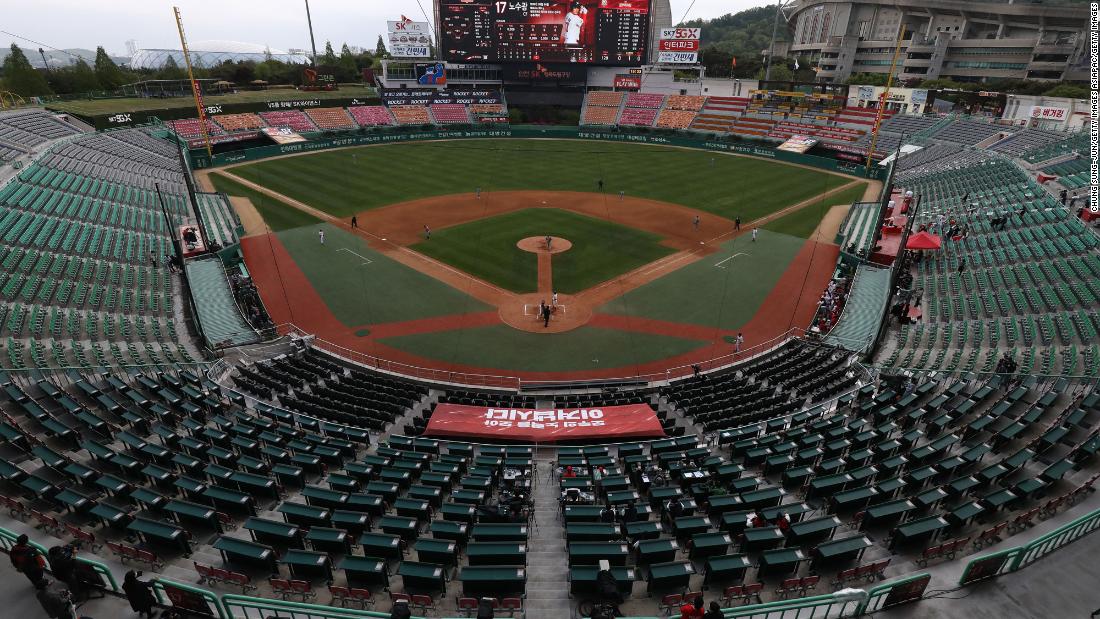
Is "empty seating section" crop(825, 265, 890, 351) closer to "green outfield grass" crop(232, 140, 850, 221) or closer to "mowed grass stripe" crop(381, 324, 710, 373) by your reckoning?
"mowed grass stripe" crop(381, 324, 710, 373)

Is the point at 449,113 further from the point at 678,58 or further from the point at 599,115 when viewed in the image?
the point at 678,58

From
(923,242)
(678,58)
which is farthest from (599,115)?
(923,242)

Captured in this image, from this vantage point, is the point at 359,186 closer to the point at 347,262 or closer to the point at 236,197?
the point at 236,197

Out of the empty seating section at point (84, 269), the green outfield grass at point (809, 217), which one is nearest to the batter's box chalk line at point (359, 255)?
the empty seating section at point (84, 269)

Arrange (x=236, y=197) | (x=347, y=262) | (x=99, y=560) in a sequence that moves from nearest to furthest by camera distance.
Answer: (x=99, y=560) < (x=347, y=262) < (x=236, y=197)

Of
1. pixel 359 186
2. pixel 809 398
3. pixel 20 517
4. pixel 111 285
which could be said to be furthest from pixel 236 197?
pixel 809 398

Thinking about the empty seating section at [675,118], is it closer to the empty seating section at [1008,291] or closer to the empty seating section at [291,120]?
the empty seating section at [1008,291]
